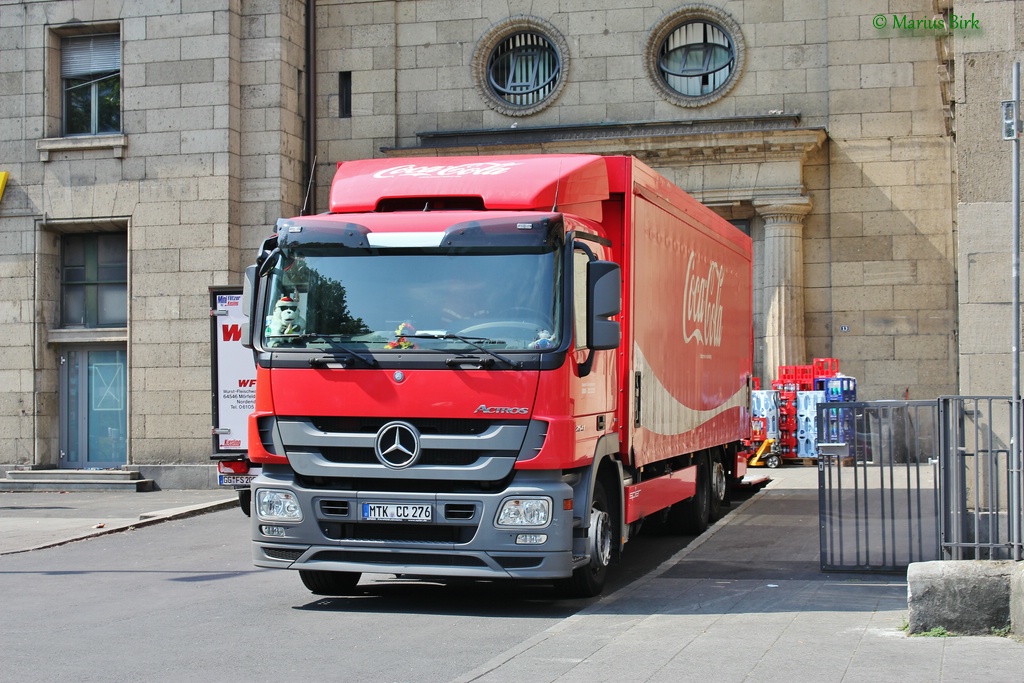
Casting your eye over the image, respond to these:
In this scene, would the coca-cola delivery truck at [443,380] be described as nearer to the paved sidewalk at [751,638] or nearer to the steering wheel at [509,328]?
the steering wheel at [509,328]

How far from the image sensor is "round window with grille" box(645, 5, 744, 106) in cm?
2308

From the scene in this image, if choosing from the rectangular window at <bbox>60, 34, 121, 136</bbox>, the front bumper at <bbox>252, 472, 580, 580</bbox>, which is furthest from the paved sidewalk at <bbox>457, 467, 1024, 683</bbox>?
the rectangular window at <bbox>60, 34, 121, 136</bbox>

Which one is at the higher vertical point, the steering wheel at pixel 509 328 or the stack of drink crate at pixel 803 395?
the steering wheel at pixel 509 328

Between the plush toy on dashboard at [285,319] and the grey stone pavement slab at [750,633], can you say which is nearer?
the grey stone pavement slab at [750,633]

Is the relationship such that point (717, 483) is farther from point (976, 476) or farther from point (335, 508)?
point (335, 508)

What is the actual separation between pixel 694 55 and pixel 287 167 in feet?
25.4

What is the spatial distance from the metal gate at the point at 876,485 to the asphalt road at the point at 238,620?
193 centimetres

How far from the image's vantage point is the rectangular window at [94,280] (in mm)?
23141

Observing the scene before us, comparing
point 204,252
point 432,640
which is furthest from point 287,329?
point 204,252

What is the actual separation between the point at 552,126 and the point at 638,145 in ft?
5.78

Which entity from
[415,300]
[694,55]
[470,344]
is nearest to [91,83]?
[694,55]

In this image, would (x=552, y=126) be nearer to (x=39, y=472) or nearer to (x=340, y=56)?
(x=340, y=56)

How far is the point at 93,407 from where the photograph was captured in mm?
23188

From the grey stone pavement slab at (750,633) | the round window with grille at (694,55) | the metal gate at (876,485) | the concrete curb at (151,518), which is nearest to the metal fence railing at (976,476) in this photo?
the grey stone pavement slab at (750,633)
